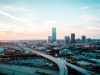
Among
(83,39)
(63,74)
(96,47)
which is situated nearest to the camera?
(63,74)

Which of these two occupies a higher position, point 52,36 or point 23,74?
point 52,36

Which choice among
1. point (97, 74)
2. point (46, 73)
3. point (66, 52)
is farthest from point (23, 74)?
point (66, 52)

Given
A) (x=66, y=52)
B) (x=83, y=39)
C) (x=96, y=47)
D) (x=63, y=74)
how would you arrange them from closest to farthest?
1. (x=63, y=74)
2. (x=66, y=52)
3. (x=96, y=47)
4. (x=83, y=39)

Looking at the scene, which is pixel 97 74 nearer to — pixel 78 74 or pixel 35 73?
pixel 78 74

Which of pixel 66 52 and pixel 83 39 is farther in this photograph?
pixel 83 39

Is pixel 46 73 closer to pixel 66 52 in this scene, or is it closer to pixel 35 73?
pixel 35 73

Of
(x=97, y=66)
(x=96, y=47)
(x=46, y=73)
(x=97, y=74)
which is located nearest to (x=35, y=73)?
(x=46, y=73)

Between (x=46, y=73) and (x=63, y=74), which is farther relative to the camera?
(x=46, y=73)

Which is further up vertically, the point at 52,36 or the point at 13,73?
the point at 52,36

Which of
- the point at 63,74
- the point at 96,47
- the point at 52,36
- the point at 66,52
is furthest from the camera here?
the point at 52,36
